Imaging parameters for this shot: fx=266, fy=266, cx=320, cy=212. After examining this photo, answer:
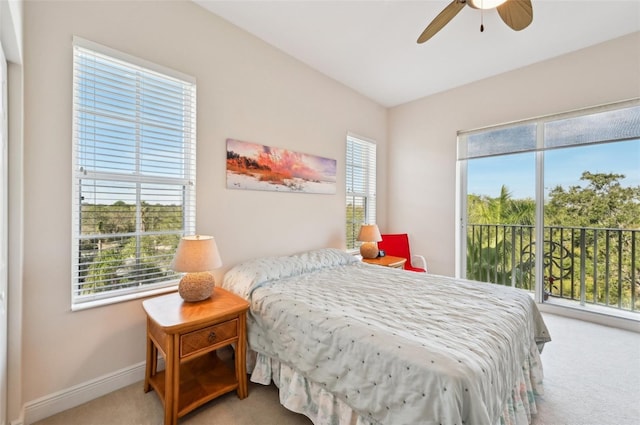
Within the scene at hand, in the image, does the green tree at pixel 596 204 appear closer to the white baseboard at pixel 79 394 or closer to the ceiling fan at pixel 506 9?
the ceiling fan at pixel 506 9

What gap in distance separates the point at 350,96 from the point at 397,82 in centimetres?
63

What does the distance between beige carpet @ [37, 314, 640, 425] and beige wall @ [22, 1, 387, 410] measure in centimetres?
24

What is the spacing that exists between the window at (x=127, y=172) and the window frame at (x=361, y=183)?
2.07 meters

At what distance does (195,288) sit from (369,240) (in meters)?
2.18

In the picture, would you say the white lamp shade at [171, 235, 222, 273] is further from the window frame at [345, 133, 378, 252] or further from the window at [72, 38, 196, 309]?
the window frame at [345, 133, 378, 252]

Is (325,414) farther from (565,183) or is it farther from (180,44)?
(565,183)

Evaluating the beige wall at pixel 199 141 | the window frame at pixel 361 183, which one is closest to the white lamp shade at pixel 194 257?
the beige wall at pixel 199 141

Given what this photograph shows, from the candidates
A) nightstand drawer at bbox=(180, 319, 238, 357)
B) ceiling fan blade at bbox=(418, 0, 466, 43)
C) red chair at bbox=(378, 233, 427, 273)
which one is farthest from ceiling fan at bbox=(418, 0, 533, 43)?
red chair at bbox=(378, 233, 427, 273)

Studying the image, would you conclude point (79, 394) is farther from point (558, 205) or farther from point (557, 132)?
point (557, 132)

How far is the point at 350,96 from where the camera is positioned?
3.63 metres

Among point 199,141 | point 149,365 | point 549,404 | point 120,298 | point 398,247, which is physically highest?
point 199,141

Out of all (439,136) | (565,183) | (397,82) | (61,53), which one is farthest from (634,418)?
(61,53)

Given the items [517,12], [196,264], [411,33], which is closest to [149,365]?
[196,264]

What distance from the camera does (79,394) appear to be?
166 centimetres
